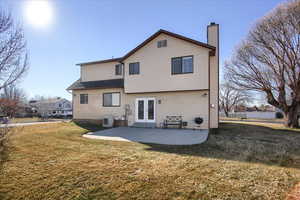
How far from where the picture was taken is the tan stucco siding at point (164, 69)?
11.1m

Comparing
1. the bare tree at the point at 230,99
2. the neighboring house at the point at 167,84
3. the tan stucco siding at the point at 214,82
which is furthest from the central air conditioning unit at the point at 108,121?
the bare tree at the point at 230,99

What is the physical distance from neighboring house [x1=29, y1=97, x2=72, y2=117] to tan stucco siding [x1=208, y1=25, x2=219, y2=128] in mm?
35052

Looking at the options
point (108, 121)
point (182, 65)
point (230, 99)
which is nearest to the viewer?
point (182, 65)

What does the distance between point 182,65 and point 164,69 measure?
137 cm

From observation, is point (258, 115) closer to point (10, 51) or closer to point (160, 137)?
point (160, 137)

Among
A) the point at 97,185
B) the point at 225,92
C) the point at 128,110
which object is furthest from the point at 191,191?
the point at 225,92

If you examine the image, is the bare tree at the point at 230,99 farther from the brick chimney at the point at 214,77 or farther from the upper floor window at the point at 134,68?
the upper floor window at the point at 134,68

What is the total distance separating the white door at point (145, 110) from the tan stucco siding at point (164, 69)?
3.20ft

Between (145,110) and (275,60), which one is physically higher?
(275,60)

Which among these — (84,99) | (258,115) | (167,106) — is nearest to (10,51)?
(167,106)

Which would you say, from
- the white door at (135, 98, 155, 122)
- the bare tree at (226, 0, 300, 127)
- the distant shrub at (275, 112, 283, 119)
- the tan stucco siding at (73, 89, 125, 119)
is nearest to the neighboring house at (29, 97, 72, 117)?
the tan stucco siding at (73, 89, 125, 119)

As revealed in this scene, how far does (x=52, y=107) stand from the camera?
3919 cm

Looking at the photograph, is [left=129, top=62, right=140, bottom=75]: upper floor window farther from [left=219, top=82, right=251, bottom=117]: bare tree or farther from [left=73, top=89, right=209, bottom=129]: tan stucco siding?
[left=219, top=82, right=251, bottom=117]: bare tree

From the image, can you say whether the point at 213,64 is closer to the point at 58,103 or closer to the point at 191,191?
the point at 191,191
